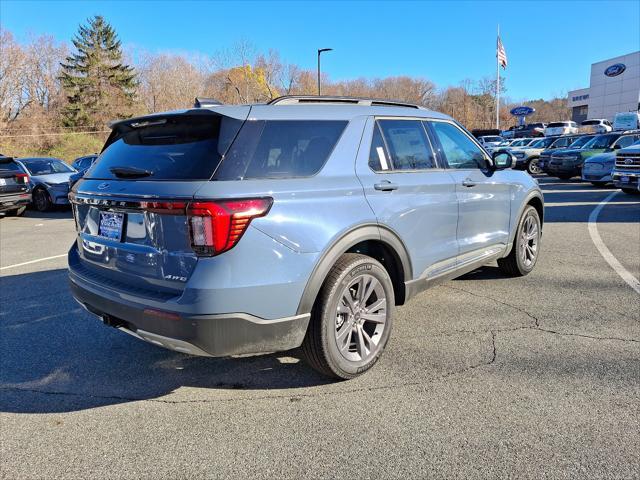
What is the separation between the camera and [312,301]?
289 cm

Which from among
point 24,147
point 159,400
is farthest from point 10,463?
point 24,147

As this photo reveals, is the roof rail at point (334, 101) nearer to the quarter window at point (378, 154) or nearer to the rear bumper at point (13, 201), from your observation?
the quarter window at point (378, 154)

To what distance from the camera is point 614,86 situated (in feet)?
205

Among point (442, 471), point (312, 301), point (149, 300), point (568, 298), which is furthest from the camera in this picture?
point (568, 298)

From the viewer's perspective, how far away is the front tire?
3000mm

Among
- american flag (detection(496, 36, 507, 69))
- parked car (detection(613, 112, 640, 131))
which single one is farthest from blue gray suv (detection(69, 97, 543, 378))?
american flag (detection(496, 36, 507, 69))

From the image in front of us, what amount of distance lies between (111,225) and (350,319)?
1674mm

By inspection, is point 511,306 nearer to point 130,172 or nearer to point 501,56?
point 130,172

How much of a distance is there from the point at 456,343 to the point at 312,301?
1.56m

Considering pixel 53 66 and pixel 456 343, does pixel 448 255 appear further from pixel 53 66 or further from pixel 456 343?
pixel 53 66

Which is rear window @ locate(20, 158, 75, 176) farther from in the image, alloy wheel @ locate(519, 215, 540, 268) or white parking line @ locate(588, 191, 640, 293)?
white parking line @ locate(588, 191, 640, 293)

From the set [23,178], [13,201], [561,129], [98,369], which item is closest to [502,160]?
[98,369]

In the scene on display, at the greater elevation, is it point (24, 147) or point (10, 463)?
point (24, 147)

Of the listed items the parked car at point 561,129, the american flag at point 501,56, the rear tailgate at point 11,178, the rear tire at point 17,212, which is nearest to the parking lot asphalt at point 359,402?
the rear tailgate at point 11,178
